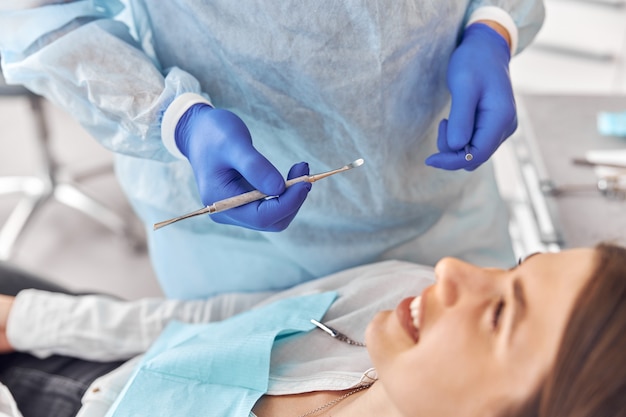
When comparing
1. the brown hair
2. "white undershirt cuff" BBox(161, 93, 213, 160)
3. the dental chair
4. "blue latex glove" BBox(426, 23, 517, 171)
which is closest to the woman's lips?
the brown hair

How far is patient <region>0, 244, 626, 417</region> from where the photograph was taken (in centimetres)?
75

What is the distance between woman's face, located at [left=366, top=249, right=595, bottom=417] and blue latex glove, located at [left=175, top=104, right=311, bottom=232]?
22 cm

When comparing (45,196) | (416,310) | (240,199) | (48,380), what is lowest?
(45,196)

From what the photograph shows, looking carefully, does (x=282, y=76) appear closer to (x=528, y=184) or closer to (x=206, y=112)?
(x=206, y=112)

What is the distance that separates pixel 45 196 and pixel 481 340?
2.00 m

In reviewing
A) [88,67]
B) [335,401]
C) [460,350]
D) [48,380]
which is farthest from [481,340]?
[48,380]

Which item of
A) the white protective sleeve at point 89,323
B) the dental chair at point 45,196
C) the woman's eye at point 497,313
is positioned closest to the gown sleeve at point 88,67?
the white protective sleeve at point 89,323

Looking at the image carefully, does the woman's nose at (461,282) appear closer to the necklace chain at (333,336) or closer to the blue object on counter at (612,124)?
the necklace chain at (333,336)

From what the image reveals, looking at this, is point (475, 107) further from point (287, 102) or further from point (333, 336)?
point (333, 336)

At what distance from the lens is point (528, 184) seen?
1490 mm

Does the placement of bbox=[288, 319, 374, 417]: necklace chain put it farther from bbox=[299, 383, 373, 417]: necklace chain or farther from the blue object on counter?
the blue object on counter

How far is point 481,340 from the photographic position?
32.0 inches

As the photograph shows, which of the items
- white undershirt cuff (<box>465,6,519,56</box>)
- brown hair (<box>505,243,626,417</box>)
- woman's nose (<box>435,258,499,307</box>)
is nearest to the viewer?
brown hair (<box>505,243,626,417</box>)

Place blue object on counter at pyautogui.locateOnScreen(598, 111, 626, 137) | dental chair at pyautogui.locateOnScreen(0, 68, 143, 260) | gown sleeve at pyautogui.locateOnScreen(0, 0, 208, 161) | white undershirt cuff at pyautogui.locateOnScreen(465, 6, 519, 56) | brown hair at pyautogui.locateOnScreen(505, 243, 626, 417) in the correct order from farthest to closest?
dental chair at pyautogui.locateOnScreen(0, 68, 143, 260), blue object on counter at pyautogui.locateOnScreen(598, 111, 626, 137), white undershirt cuff at pyautogui.locateOnScreen(465, 6, 519, 56), gown sleeve at pyautogui.locateOnScreen(0, 0, 208, 161), brown hair at pyautogui.locateOnScreen(505, 243, 626, 417)
